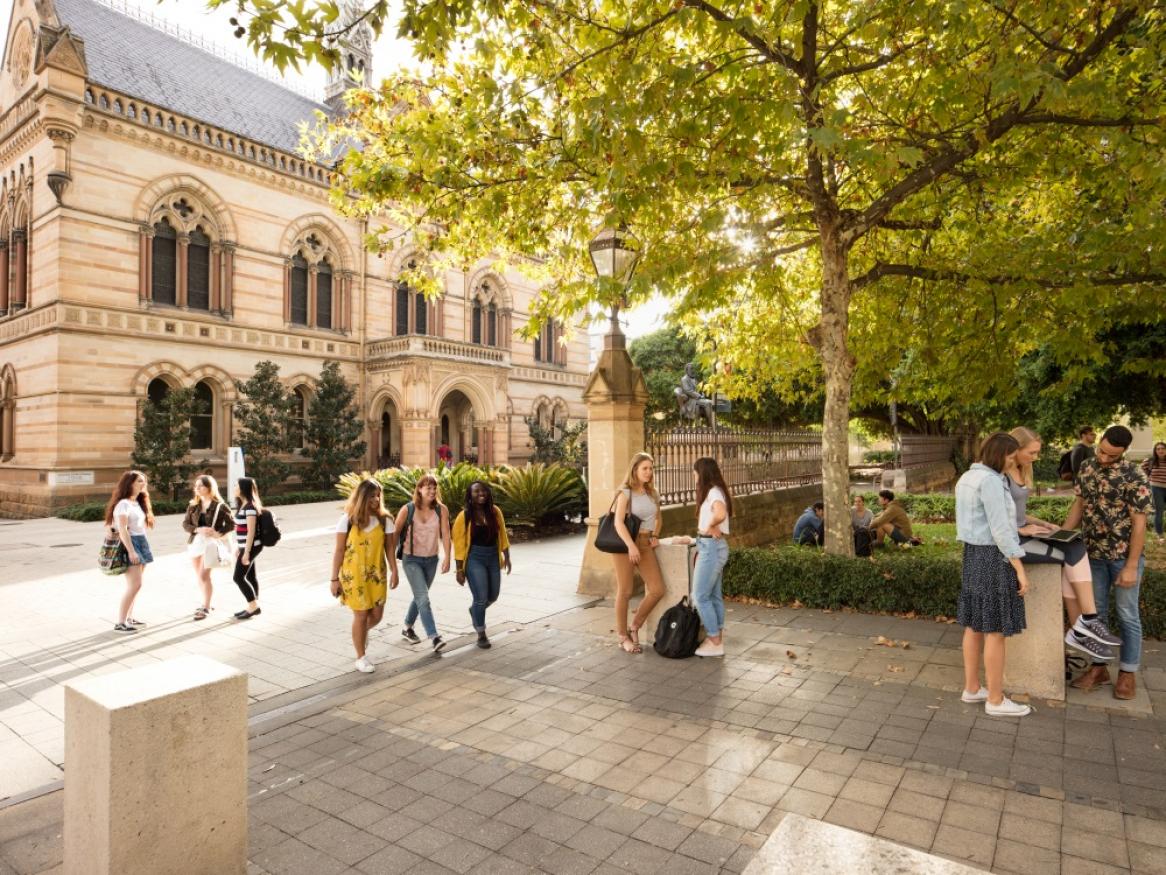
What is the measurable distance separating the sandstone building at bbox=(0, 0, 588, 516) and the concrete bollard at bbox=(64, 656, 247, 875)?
17091mm

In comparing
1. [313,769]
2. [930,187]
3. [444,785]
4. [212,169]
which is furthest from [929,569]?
[212,169]

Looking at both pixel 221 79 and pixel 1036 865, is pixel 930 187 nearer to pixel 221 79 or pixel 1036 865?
pixel 1036 865

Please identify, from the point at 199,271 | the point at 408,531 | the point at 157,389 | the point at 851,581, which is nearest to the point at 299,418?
the point at 157,389

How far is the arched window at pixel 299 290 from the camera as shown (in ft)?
83.4

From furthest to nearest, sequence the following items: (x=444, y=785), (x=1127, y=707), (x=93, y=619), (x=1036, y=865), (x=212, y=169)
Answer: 1. (x=212, y=169)
2. (x=93, y=619)
3. (x=1127, y=707)
4. (x=444, y=785)
5. (x=1036, y=865)

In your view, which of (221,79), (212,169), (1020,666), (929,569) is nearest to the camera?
(1020,666)

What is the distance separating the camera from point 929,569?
744cm

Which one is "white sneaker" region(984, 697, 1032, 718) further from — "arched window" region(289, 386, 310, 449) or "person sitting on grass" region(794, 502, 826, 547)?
"arched window" region(289, 386, 310, 449)

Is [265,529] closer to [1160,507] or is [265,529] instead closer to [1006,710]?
[1006,710]

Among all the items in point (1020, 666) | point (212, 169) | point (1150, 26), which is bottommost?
point (1020, 666)

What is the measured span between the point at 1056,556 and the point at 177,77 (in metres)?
29.0

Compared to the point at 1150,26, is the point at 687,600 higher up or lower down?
lower down

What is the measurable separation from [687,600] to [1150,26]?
718cm

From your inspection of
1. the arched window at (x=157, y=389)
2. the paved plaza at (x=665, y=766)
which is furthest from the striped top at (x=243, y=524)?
the arched window at (x=157, y=389)
